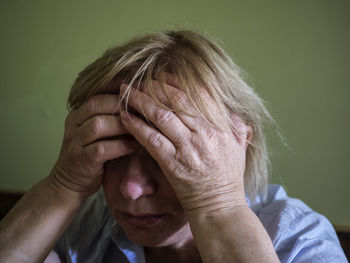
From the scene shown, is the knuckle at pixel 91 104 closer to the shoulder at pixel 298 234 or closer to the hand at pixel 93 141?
the hand at pixel 93 141

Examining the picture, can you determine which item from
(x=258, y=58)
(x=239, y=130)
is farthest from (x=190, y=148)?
(x=258, y=58)

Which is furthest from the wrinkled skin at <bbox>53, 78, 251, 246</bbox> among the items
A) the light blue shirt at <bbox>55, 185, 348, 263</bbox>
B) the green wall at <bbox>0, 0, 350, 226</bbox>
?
the green wall at <bbox>0, 0, 350, 226</bbox>

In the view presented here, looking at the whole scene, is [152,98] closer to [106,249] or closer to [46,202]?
[46,202]

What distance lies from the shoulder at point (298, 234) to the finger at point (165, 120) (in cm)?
41

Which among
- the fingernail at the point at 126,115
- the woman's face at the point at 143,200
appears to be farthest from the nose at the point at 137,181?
the fingernail at the point at 126,115

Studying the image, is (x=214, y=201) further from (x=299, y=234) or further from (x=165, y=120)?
(x=299, y=234)

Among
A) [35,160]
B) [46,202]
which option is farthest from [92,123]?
[35,160]

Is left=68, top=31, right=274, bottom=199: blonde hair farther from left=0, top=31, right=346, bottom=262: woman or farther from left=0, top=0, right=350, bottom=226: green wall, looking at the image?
left=0, top=0, right=350, bottom=226: green wall

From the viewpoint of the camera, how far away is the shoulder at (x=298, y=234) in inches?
24.9

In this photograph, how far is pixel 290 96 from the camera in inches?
46.9

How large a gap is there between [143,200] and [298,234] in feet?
1.40

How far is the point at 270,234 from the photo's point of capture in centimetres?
70

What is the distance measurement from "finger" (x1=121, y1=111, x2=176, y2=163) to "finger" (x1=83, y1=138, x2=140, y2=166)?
0.05 metres

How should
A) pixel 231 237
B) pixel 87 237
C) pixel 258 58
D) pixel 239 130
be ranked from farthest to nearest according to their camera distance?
pixel 258 58 → pixel 87 237 → pixel 239 130 → pixel 231 237
